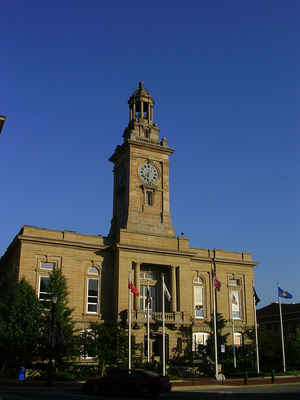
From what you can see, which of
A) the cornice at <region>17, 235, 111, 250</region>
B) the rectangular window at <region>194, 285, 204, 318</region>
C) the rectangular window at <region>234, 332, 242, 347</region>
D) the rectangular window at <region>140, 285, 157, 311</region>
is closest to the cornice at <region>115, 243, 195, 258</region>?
the cornice at <region>17, 235, 111, 250</region>

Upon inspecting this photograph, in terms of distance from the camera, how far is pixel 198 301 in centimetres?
5550

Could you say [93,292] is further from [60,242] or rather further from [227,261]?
[227,261]

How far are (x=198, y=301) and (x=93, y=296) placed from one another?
41.2 ft

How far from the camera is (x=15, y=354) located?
131 ft

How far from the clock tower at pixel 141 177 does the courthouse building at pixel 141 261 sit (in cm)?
12

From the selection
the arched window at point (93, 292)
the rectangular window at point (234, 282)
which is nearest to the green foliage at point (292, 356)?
the rectangular window at point (234, 282)

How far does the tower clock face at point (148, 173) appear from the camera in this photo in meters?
58.7

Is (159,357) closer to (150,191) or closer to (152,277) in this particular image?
(152,277)

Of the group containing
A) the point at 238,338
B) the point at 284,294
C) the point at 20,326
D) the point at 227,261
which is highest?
the point at 227,261

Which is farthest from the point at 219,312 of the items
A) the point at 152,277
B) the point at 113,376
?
the point at 113,376

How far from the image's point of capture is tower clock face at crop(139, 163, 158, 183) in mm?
58688

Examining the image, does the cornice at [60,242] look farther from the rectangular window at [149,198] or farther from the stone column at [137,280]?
the rectangular window at [149,198]

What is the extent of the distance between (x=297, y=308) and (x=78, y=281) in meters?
51.1

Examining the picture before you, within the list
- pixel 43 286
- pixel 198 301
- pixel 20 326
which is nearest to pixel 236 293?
pixel 198 301
